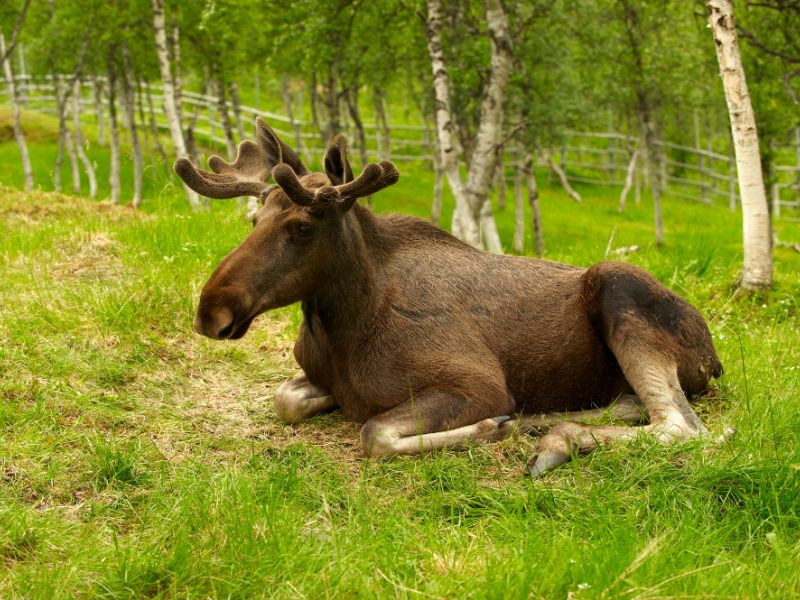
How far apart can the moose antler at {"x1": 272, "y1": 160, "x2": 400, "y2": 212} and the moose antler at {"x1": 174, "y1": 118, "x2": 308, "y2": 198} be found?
41 cm

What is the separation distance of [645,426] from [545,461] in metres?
0.88

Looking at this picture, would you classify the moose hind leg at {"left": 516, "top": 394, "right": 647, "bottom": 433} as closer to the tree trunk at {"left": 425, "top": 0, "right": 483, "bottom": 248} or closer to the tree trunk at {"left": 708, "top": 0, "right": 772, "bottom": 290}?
the tree trunk at {"left": 708, "top": 0, "right": 772, "bottom": 290}

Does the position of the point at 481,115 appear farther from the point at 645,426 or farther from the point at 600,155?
the point at 600,155

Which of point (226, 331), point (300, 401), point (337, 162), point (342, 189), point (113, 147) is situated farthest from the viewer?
point (113, 147)

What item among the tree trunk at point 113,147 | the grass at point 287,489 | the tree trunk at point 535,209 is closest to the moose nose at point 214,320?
the grass at point 287,489

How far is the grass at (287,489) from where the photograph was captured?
158 inches

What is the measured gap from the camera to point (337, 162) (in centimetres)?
607

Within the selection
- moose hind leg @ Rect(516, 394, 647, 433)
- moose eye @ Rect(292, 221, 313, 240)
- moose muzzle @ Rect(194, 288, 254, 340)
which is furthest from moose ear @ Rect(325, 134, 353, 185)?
moose hind leg @ Rect(516, 394, 647, 433)

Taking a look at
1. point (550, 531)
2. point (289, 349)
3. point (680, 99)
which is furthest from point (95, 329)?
point (680, 99)

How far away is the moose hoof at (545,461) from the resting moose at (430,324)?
12 millimetres

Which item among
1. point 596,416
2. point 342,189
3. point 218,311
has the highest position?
point 342,189

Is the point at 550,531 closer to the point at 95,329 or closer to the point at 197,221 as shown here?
the point at 95,329

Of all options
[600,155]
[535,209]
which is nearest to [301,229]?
[535,209]

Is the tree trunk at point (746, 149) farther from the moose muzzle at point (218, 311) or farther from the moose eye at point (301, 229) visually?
the moose muzzle at point (218, 311)
